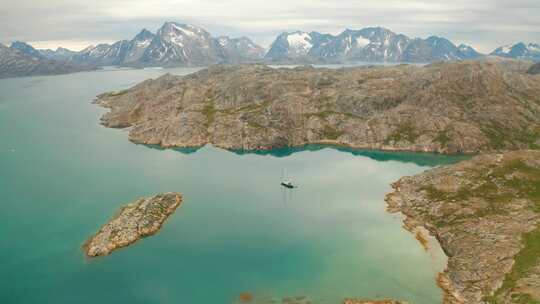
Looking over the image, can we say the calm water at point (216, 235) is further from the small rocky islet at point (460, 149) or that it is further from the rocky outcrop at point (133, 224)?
the small rocky islet at point (460, 149)

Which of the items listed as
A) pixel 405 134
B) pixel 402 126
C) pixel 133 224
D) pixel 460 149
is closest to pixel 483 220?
pixel 133 224

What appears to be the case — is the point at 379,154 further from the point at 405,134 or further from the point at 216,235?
the point at 216,235

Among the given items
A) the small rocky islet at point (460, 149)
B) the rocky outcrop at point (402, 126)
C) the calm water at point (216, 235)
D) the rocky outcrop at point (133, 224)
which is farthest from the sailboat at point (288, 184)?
the rocky outcrop at point (402, 126)

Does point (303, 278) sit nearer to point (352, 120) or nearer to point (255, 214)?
point (255, 214)

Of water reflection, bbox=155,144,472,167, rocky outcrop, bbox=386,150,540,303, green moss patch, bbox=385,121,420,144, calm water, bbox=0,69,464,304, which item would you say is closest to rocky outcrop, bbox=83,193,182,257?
calm water, bbox=0,69,464,304

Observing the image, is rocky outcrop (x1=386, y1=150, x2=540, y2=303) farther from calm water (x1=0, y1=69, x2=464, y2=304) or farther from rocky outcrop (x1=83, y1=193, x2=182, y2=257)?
rocky outcrop (x1=83, y1=193, x2=182, y2=257)
